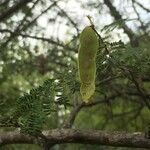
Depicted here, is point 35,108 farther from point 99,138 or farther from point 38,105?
point 99,138

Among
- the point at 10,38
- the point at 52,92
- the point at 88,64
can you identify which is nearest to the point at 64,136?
the point at 52,92

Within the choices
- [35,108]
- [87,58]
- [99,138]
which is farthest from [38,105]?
[99,138]

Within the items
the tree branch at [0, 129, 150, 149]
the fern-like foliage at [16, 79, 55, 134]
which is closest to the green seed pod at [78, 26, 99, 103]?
the fern-like foliage at [16, 79, 55, 134]

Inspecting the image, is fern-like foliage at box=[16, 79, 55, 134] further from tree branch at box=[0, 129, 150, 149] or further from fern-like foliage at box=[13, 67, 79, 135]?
tree branch at box=[0, 129, 150, 149]

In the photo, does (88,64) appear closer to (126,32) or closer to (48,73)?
(126,32)

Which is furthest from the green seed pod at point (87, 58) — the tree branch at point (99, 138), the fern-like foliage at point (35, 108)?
the tree branch at point (99, 138)

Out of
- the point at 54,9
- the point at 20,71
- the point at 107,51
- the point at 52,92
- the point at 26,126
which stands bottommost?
the point at 26,126

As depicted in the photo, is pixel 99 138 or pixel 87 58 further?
pixel 99 138

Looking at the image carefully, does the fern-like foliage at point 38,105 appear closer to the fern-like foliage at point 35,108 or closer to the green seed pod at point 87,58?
the fern-like foliage at point 35,108

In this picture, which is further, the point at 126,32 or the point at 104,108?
the point at 104,108
